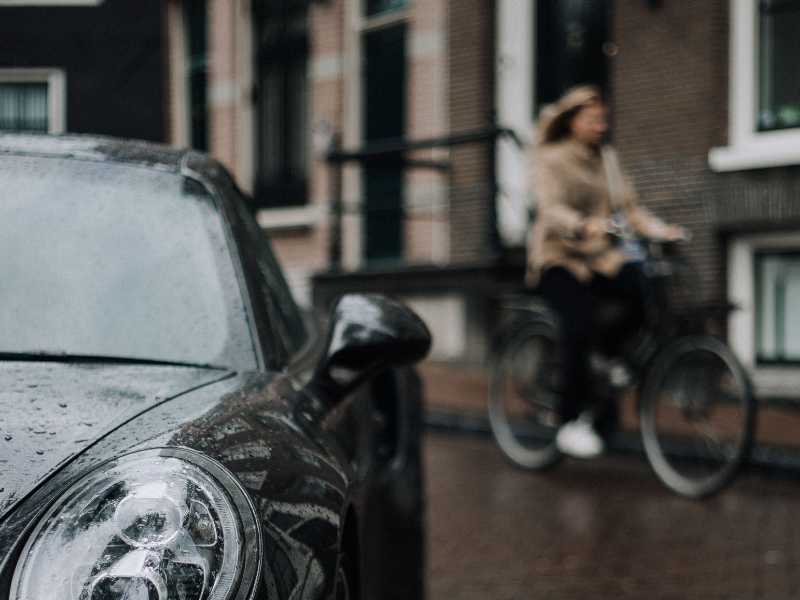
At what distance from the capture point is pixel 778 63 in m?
10.2

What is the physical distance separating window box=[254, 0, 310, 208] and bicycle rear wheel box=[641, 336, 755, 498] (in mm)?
9600

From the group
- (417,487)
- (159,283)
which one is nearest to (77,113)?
(417,487)

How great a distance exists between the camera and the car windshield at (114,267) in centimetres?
234

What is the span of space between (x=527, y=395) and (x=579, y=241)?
106 cm

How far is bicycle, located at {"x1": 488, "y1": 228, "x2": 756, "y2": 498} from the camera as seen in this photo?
20.1 feet

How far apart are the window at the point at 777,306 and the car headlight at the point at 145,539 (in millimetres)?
8761

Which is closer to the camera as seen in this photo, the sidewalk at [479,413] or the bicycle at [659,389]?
the bicycle at [659,389]

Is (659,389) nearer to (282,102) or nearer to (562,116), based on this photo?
(562,116)

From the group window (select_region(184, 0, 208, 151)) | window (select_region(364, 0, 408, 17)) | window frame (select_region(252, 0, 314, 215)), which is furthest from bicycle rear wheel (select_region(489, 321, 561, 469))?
window (select_region(184, 0, 208, 151))

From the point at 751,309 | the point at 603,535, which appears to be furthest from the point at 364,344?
the point at 751,309

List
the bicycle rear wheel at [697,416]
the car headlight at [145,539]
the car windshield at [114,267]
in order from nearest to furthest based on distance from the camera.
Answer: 1. the car headlight at [145,539]
2. the car windshield at [114,267]
3. the bicycle rear wheel at [697,416]

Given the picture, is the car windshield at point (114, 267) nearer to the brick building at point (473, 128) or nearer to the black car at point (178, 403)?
the black car at point (178, 403)

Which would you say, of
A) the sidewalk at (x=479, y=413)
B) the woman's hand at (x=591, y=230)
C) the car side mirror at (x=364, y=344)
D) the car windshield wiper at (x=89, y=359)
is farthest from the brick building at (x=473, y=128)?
the car windshield wiper at (x=89, y=359)

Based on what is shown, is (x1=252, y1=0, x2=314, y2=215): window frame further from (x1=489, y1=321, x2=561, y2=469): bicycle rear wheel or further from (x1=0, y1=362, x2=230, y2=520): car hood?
(x1=0, y1=362, x2=230, y2=520): car hood
